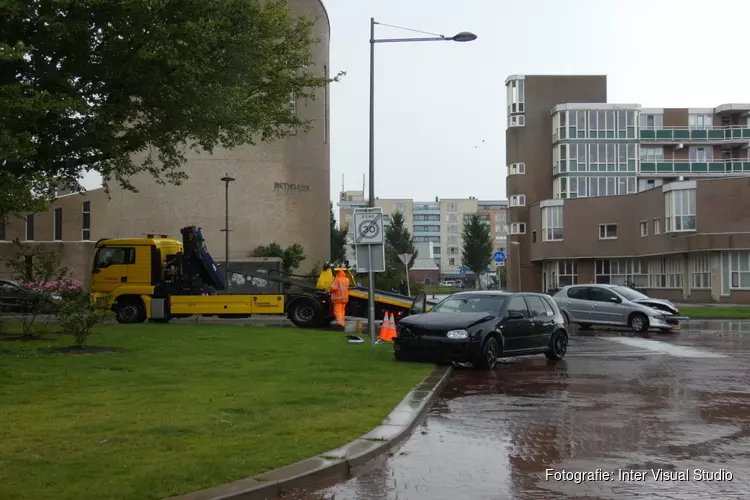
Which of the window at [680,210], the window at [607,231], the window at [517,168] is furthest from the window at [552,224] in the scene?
the window at [680,210]

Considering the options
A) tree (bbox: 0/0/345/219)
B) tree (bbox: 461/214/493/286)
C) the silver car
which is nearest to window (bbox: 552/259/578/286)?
tree (bbox: 461/214/493/286)

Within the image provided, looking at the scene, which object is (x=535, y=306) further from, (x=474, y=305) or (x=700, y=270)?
(x=700, y=270)

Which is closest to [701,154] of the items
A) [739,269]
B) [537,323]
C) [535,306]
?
[739,269]

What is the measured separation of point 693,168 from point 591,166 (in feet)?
31.5

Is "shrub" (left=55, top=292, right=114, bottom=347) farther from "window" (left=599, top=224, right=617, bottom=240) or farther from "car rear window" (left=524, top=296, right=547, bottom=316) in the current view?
"window" (left=599, top=224, right=617, bottom=240)

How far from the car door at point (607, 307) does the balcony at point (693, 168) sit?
5131 cm

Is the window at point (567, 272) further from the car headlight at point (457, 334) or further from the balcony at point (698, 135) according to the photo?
the car headlight at point (457, 334)

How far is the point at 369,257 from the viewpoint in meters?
17.5

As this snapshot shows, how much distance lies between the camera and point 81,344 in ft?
54.5

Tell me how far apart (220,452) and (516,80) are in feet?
239

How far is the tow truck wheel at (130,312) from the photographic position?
86.7 ft

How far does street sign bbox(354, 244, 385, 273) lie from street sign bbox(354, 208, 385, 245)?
0.12 m

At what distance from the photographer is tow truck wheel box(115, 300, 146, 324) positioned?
26.4m

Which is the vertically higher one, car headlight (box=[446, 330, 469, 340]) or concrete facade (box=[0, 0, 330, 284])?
concrete facade (box=[0, 0, 330, 284])
